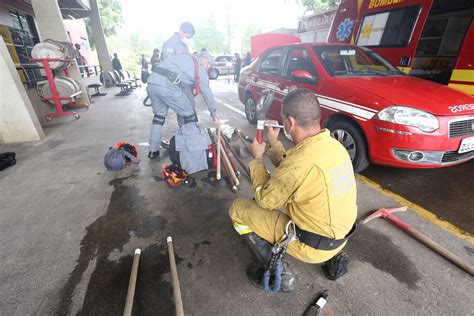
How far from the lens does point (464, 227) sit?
2281mm

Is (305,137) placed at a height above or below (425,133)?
above

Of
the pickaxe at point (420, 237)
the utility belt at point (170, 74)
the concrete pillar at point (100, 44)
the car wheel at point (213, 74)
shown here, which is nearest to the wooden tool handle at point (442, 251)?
the pickaxe at point (420, 237)

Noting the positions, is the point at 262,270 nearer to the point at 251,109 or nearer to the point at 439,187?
the point at 439,187

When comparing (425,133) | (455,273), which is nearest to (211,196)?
(455,273)

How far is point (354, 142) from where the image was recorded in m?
3.11

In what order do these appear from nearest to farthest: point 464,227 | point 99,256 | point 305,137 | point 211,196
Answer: point 305,137 < point 99,256 < point 464,227 < point 211,196

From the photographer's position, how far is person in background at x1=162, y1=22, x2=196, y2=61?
395cm

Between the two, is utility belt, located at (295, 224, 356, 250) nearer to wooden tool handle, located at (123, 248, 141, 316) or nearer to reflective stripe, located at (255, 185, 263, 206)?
reflective stripe, located at (255, 185, 263, 206)

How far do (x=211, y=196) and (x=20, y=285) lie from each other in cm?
178

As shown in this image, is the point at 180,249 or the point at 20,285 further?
the point at 180,249

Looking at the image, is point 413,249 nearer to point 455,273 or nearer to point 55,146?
point 455,273

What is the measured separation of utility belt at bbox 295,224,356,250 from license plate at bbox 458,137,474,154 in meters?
2.30

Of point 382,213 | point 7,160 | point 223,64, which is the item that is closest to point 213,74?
point 223,64

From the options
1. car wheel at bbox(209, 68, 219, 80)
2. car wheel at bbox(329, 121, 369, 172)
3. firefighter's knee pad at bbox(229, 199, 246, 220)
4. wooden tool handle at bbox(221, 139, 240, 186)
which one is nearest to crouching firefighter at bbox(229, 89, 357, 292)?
firefighter's knee pad at bbox(229, 199, 246, 220)
